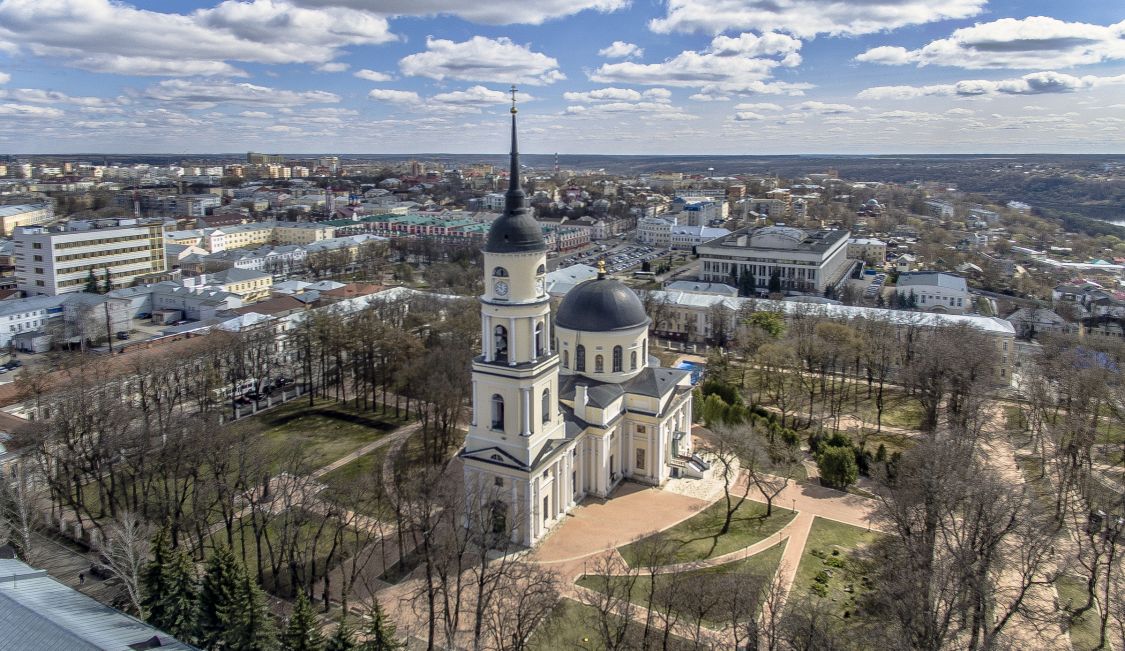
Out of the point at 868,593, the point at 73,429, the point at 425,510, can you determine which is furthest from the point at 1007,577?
the point at 73,429

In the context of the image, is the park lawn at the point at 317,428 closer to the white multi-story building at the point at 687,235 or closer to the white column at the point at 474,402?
the white column at the point at 474,402

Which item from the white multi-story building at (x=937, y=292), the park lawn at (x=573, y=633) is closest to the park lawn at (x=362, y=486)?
the park lawn at (x=573, y=633)

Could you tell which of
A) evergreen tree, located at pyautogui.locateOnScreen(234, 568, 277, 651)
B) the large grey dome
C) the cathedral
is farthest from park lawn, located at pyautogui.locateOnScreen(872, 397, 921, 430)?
evergreen tree, located at pyautogui.locateOnScreen(234, 568, 277, 651)

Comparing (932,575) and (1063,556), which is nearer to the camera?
(932,575)

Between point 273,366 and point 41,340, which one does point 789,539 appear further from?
point 41,340

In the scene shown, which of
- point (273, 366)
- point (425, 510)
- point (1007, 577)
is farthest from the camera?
point (273, 366)

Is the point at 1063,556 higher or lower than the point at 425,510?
lower
